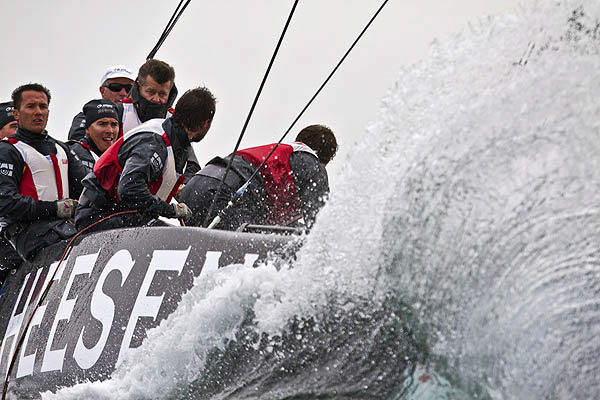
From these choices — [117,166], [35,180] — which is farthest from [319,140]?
[35,180]

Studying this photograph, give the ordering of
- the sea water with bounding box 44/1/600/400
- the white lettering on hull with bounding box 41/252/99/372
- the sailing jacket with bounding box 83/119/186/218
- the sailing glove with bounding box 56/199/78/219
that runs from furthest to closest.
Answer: the sailing glove with bounding box 56/199/78/219, the sailing jacket with bounding box 83/119/186/218, the white lettering on hull with bounding box 41/252/99/372, the sea water with bounding box 44/1/600/400

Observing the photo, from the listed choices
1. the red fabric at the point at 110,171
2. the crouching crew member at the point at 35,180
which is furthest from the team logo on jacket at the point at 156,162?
the crouching crew member at the point at 35,180

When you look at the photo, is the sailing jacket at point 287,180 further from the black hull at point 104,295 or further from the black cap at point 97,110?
the black cap at point 97,110

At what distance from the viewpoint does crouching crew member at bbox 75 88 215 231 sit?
328cm

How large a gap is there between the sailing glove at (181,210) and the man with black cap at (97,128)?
919 millimetres

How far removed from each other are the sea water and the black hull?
1.36 feet

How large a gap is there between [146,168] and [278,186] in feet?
1.67

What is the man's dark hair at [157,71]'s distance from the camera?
161 inches

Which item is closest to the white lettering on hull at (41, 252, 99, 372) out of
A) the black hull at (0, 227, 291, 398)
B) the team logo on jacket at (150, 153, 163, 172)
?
the black hull at (0, 227, 291, 398)

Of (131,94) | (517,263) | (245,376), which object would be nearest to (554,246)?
(517,263)

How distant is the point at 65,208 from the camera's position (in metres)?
3.78

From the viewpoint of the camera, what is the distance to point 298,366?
7.04ft

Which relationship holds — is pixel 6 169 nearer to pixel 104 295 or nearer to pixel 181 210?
pixel 181 210

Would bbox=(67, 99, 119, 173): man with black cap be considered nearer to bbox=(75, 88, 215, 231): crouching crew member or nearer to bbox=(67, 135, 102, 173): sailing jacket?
bbox=(67, 135, 102, 173): sailing jacket
